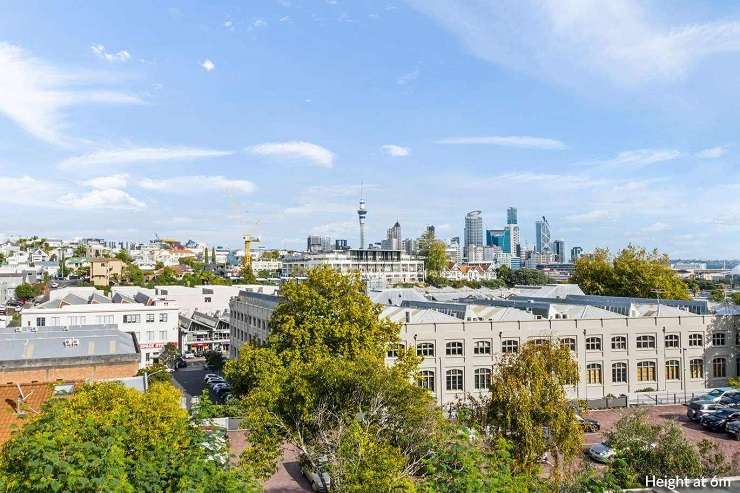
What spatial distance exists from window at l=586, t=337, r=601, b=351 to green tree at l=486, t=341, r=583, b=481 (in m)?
23.5

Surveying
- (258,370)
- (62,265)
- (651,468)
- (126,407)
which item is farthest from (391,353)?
(62,265)

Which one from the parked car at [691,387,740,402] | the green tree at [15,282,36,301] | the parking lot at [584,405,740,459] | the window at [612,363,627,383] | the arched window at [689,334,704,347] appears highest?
the green tree at [15,282,36,301]

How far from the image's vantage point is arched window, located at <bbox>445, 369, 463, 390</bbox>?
43.0 meters

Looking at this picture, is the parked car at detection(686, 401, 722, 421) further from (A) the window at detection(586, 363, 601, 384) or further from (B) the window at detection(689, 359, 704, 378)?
(B) the window at detection(689, 359, 704, 378)

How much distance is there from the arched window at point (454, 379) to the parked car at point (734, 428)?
55.3 feet

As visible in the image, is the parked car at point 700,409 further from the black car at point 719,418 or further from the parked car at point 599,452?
the parked car at point 599,452

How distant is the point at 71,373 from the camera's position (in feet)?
127

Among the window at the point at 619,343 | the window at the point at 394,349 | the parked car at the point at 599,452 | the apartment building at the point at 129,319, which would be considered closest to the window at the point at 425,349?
the window at the point at 394,349

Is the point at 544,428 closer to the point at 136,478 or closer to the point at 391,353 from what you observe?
the point at 136,478

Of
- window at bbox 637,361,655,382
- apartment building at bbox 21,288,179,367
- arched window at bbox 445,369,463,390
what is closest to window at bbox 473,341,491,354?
arched window at bbox 445,369,463,390

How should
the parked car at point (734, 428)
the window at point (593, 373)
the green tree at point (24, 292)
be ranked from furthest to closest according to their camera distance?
the green tree at point (24, 292) → the window at point (593, 373) → the parked car at point (734, 428)

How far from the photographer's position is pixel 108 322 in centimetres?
5978

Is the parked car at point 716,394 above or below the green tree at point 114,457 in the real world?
below

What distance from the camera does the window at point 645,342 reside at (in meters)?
46.1
